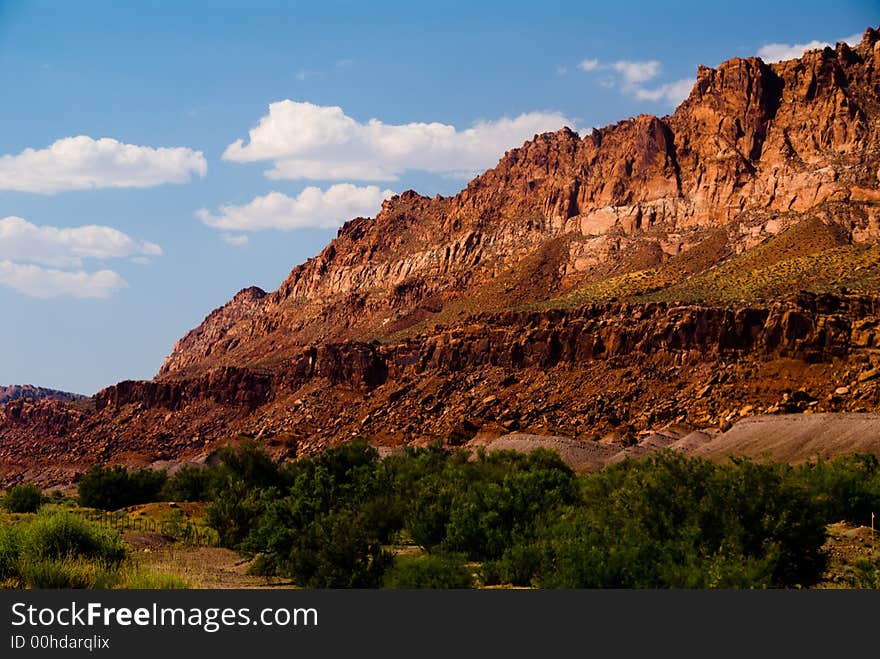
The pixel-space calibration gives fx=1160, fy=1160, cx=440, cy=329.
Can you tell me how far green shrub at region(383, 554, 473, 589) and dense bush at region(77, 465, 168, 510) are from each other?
5105 cm

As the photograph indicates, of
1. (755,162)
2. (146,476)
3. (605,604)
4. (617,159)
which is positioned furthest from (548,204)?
(605,604)

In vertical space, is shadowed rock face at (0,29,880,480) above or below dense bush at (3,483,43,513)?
above

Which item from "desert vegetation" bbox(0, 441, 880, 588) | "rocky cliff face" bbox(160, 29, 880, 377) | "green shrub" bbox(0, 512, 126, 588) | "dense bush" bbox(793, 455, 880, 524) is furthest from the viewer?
"rocky cliff face" bbox(160, 29, 880, 377)

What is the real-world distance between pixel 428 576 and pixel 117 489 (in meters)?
56.1

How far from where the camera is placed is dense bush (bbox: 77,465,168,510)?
76125mm

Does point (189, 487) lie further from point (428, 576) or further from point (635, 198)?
point (635, 198)

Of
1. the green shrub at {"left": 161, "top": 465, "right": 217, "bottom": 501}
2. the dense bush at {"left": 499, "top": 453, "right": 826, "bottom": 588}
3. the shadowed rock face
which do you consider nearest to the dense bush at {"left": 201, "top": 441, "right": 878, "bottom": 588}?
the dense bush at {"left": 499, "top": 453, "right": 826, "bottom": 588}

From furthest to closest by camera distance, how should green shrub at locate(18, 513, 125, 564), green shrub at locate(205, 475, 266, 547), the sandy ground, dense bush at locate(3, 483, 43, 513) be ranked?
dense bush at locate(3, 483, 43, 513) → the sandy ground → green shrub at locate(205, 475, 266, 547) → green shrub at locate(18, 513, 125, 564)

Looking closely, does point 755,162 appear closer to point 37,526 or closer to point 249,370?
point 249,370

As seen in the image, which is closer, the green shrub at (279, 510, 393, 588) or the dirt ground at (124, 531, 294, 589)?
the green shrub at (279, 510, 393, 588)

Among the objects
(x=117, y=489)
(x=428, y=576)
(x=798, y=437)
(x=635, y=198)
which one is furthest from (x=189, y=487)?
(x=635, y=198)

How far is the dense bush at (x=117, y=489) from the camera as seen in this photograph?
76125mm

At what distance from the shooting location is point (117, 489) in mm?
78562

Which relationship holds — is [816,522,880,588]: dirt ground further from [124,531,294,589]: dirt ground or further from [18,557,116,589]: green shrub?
[18,557,116,589]: green shrub
